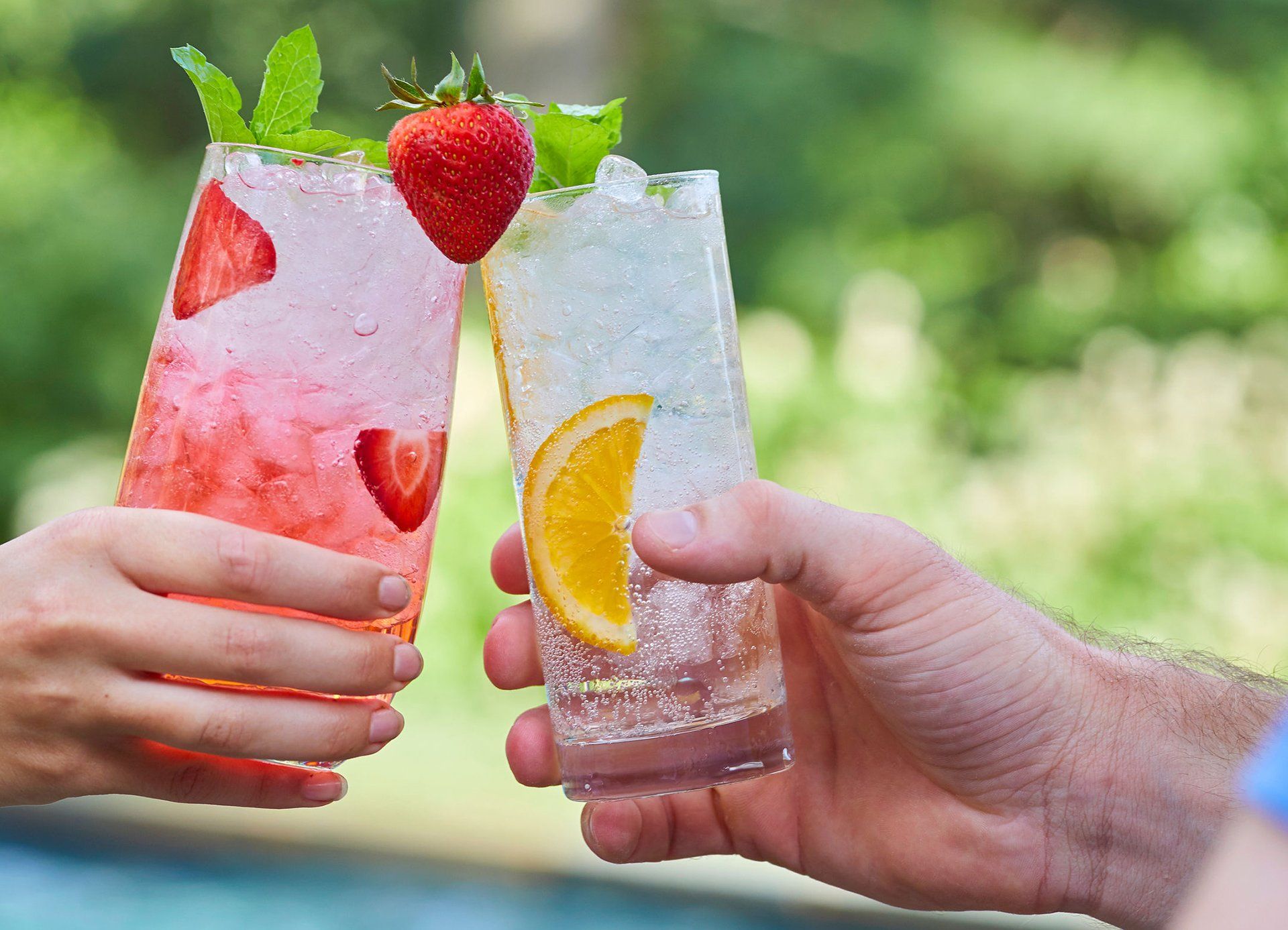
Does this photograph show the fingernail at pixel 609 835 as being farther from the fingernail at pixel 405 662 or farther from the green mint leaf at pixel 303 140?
the green mint leaf at pixel 303 140

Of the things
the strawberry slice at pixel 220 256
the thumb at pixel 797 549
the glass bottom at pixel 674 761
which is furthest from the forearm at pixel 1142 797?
the strawberry slice at pixel 220 256

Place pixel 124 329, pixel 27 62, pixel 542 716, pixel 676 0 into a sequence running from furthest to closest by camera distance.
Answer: pixel 676 0
pixel 27 62
pixel 124 329
pixel 542 716

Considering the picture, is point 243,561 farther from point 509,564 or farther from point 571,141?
point 509,564

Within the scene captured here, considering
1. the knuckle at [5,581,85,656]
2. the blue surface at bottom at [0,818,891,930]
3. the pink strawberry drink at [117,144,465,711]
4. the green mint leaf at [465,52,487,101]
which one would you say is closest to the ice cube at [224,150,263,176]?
the pink strawberry drink at [117,144,465,711]

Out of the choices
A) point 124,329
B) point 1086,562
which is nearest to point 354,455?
point 1086,562

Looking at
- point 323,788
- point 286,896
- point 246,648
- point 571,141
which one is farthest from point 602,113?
point 286,896

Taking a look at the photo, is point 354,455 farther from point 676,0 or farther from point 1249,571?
point 676,0
